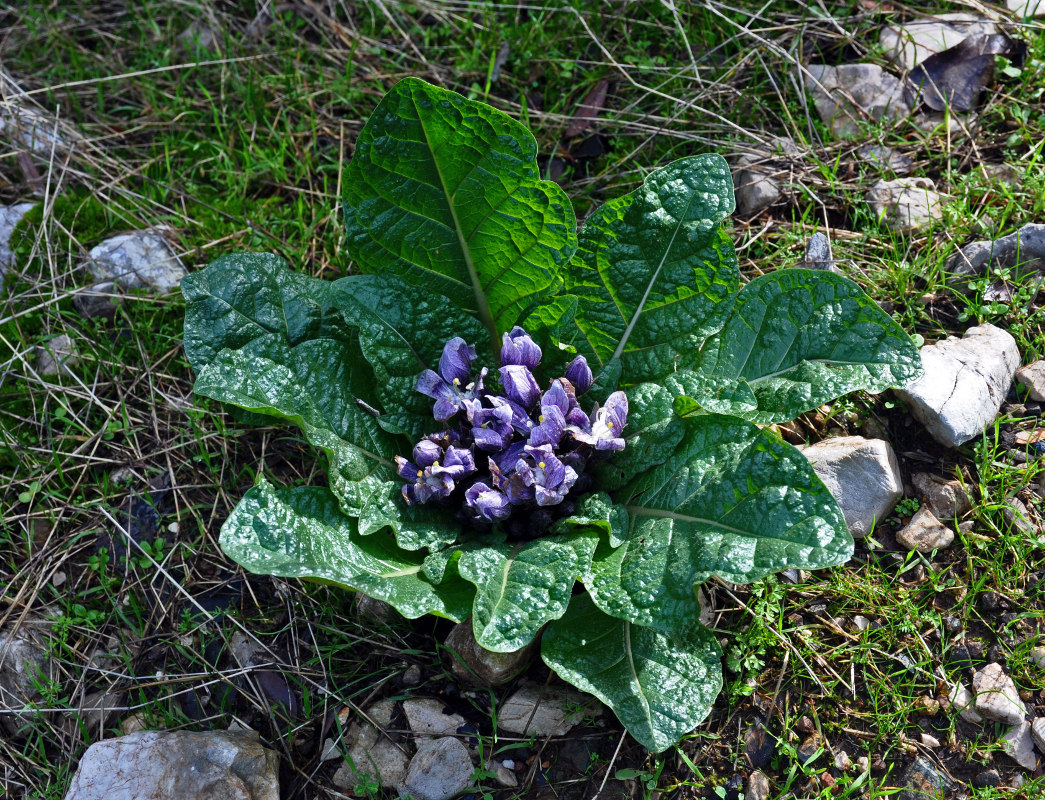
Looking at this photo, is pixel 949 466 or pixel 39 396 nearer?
pixel 949 466

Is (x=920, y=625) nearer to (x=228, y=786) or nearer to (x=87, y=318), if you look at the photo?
(x=228, y=786)

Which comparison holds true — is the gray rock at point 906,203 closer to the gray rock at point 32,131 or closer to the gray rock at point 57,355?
the gray rock at point 57,355

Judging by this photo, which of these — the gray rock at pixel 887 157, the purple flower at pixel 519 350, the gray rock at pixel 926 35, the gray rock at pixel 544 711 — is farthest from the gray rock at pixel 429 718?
the gray rock at pixel 926 35

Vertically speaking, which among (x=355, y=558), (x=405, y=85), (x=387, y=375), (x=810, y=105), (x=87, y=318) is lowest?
(x=87, y=318)

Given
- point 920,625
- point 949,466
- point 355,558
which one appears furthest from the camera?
point 949,466

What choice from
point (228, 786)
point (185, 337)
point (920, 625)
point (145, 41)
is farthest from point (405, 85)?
point (145, 41)
